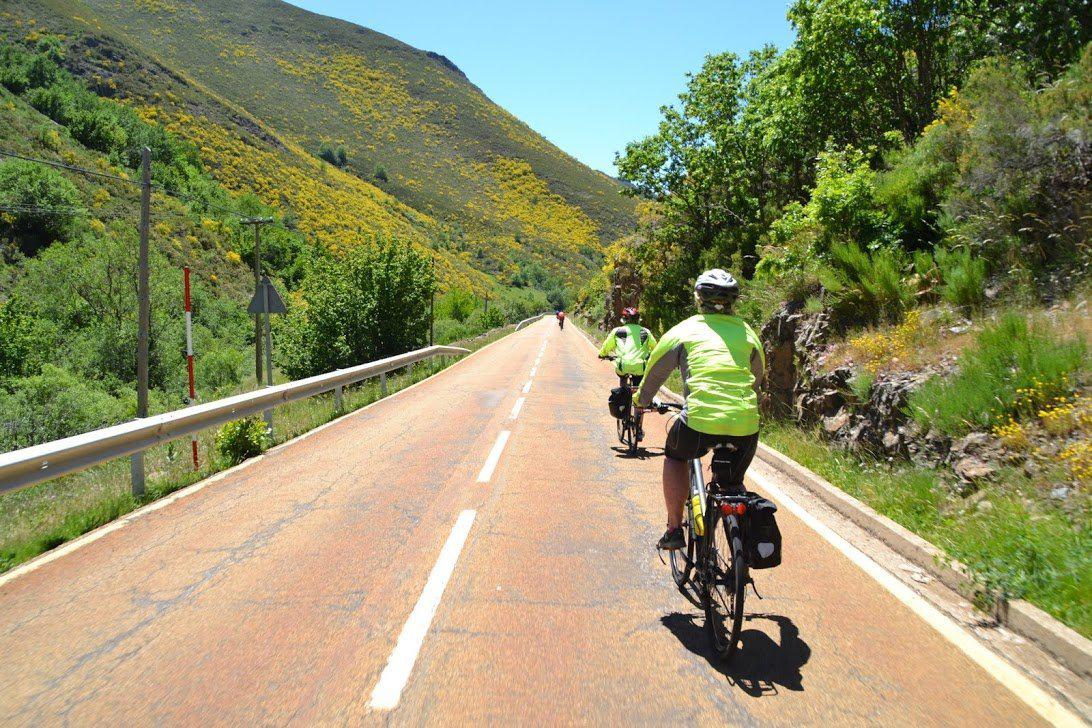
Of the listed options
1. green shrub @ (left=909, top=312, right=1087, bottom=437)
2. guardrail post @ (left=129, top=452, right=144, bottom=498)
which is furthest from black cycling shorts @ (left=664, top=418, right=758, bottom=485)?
guardrail post @ (left=129, top=452, right=144, bottom=498)

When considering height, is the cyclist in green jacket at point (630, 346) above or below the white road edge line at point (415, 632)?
above

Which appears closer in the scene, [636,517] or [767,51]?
[636,517]

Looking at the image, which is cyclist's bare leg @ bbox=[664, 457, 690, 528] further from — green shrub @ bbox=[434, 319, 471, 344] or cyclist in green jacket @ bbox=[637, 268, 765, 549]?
green shrub @ bbox=[434, 319, 471, 344]

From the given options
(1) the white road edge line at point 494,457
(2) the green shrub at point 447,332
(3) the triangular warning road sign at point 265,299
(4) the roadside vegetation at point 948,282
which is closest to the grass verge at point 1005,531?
(4) the roadside vegetation at point 948,282

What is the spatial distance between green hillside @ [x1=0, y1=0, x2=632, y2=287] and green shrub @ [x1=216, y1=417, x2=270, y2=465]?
5298 cm

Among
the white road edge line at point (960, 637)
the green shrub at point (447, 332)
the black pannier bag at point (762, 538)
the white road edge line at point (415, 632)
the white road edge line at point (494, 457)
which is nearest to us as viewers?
the white road edge line at point (960, 637)

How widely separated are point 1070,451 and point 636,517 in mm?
3456

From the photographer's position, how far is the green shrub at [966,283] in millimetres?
7875

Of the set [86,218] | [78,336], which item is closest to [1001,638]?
[78,336]

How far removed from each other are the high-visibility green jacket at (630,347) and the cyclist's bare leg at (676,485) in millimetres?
5119

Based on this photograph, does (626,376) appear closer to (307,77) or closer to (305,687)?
(305,687)

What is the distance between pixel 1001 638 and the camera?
3.99 metres

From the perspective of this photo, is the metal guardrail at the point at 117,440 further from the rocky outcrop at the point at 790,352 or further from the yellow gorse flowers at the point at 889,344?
the yellow gorse flowers at the point at 889,344

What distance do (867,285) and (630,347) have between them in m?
3.22
